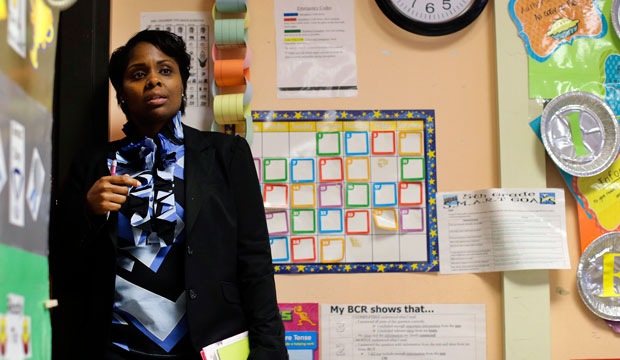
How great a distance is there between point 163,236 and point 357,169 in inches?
25.0

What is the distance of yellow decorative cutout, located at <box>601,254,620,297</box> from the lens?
1.49 m

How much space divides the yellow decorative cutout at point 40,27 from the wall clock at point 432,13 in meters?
1.05

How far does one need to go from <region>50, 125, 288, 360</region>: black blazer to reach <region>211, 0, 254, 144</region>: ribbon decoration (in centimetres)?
18

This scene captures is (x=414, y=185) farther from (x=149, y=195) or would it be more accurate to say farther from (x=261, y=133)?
(x=149, y=195)

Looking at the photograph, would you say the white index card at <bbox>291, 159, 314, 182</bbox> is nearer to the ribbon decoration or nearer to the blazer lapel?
the ribbon decoration

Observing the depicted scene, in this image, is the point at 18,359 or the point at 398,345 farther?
the point at 398,345

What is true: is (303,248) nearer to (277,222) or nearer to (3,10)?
(277,222)

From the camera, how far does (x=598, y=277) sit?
1499mm

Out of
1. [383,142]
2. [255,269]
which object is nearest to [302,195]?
[383,142]

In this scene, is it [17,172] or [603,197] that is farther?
[603,197]

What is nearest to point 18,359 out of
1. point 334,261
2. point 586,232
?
point 334,261

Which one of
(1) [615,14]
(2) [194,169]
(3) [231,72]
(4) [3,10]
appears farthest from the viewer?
(1) [615,14]

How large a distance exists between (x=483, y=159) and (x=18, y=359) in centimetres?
130

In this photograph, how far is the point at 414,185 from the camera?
59.2 inches
